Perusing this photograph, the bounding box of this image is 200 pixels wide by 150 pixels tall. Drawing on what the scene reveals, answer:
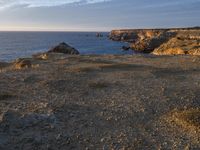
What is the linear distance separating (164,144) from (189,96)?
8.04m

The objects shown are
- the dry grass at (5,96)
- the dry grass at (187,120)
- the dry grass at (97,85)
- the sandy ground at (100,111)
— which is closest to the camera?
the sandy ground at (100,111)

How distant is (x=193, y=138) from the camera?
51.0ft

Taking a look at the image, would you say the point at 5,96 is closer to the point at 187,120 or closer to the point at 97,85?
the point at 97,85

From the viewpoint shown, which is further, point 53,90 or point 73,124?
point 53,90

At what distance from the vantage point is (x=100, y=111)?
755 inches

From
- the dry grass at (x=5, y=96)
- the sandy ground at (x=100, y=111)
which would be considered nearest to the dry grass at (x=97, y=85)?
the sandy ground at (x=100, y=111)

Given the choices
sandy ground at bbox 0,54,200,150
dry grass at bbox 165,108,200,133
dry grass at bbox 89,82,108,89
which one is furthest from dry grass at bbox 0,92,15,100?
dry grass at bbox 165,108,200,133

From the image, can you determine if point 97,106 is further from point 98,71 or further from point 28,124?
point 98,71

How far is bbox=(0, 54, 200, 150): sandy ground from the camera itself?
594 inches

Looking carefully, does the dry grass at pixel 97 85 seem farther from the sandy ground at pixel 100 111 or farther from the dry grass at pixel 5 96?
the dry grass at pixel 5 96

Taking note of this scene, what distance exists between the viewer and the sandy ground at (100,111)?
15086 millimetres

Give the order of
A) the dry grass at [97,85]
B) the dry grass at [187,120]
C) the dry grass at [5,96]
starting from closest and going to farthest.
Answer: the dry grass at [187,120] < the dry grass at [5,96] < the dry grass at [97,85]

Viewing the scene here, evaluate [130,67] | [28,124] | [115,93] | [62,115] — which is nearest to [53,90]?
[115,93]

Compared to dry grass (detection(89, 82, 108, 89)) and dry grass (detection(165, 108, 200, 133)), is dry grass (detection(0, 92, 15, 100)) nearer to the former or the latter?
dry grass (detection(89, 82, 108, 89))
